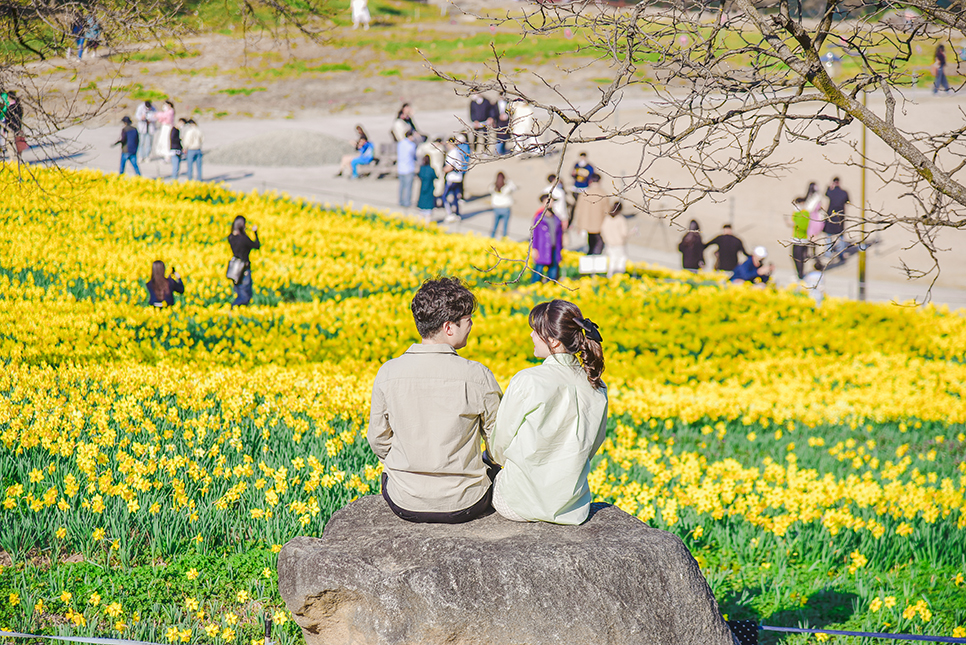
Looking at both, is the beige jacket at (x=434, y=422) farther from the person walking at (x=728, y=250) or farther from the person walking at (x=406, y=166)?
the person walking at (x=406, y=166)

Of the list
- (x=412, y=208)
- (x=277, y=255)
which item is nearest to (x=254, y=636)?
(x=277, y=255)

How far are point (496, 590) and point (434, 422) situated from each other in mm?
736

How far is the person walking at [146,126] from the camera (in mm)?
21562

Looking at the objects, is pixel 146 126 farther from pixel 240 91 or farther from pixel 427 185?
pixel 240 91

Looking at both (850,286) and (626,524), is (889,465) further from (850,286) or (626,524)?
(850,286)

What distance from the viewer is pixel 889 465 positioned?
7.98m

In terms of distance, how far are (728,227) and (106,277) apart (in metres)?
10.4

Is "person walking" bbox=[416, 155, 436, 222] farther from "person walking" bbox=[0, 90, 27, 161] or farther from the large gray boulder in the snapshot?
the large gray boulder

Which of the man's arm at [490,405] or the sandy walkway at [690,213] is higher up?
the sandy walkway at [690,213]

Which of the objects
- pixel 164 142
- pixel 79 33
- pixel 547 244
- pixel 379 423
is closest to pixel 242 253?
pixel 79 33

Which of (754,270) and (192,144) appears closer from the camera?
(754,270)

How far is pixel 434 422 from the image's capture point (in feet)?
12.2

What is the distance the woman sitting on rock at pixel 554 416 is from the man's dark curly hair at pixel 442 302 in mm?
314

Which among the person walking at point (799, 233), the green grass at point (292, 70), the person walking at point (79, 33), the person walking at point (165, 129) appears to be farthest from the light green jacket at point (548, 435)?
the green grass at point (292, 70)
